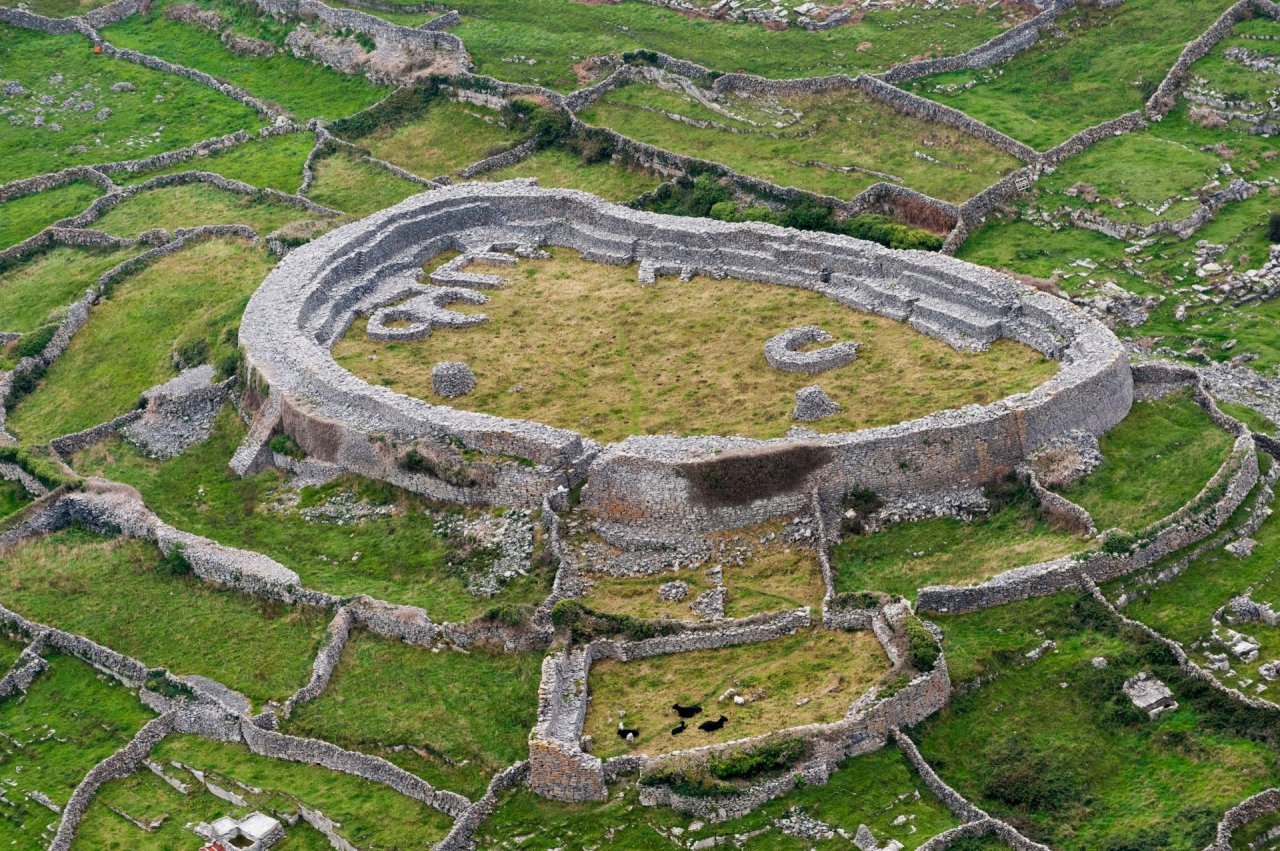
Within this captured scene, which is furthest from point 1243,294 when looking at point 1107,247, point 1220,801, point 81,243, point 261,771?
point 81,243

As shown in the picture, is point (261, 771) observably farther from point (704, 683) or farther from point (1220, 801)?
point (1220, 801)

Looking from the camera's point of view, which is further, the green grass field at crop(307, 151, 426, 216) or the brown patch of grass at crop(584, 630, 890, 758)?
the green grass field at crop(307, 151, 426, 216)

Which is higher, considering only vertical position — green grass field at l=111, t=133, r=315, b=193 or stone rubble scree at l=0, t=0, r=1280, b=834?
stone rubble scree at l=0, t=0, r=1280, b=834

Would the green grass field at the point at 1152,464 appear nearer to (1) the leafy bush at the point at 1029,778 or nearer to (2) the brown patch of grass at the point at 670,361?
(2) the brown patch of grass at the point at 670,361

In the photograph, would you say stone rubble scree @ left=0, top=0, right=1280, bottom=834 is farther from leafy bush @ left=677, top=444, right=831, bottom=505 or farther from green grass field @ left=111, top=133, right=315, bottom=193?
green grass field @ left=111, top=133, right=315, bottom=193

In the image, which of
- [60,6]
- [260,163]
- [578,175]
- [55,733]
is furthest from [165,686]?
[60,6]

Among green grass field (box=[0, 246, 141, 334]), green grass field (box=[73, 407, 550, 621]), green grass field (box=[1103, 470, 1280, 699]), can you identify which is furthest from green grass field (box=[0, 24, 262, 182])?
green grass field (box=[1103, 470, 1280, 699])
